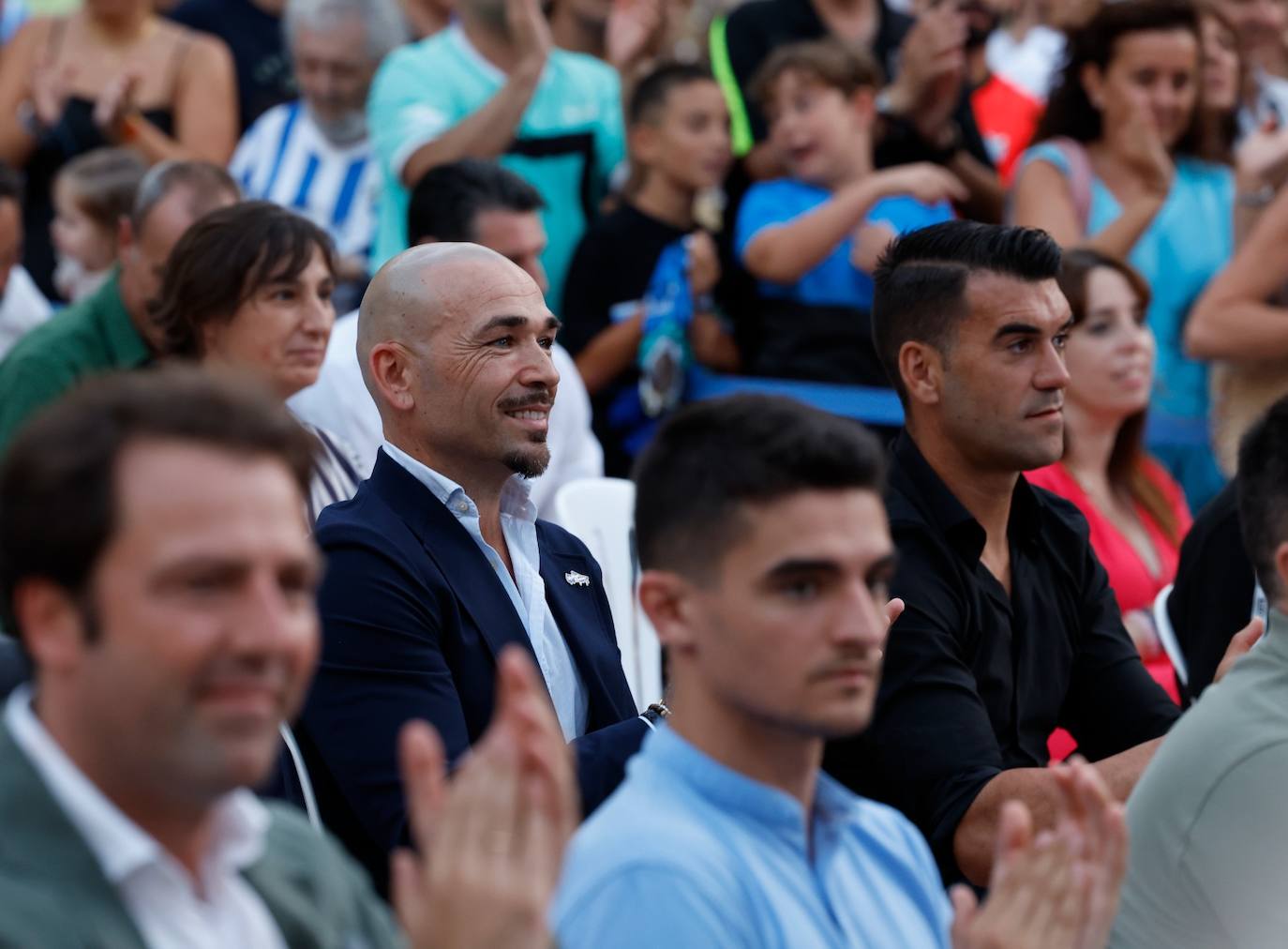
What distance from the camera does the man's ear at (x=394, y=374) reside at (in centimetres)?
370

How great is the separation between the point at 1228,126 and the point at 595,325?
2265mm

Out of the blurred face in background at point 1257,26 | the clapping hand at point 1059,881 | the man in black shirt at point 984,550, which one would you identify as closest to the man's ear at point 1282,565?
the man in black shirt at point 984,550

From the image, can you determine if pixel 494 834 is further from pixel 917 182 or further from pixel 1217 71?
pixel 1217 71

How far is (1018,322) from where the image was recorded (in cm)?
366

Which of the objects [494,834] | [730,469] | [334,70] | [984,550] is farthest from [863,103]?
[494,834]

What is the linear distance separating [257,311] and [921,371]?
1.62m

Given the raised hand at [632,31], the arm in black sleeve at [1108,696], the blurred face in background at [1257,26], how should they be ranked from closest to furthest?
the arm in black sleeve at [1108,696] < the raised hand at [632,31] < the blurred face in background at [1257,26]

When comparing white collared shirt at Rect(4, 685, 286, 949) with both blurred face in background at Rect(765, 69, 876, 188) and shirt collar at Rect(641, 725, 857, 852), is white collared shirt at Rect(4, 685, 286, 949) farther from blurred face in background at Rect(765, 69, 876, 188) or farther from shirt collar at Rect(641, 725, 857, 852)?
blurred face in background at Rect(765, 69, 876, 188)

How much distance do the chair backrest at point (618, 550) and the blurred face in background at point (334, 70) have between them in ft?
7.34

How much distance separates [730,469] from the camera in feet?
7.43

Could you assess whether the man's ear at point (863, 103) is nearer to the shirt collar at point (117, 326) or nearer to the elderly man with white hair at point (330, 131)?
the elderly man with white hair at point (330, 131)

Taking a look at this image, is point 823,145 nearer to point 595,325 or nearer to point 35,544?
point 595,325

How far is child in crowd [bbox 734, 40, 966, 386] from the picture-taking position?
5578 mm

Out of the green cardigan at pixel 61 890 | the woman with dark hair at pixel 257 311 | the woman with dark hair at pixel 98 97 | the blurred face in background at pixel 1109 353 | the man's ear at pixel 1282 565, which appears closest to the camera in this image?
the green cardigan at pixel 61 890
